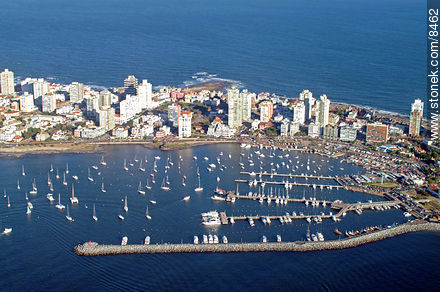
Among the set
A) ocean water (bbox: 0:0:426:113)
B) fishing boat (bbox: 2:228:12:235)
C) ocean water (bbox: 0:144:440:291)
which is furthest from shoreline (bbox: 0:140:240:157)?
ocean water (bbox: 0:0:426:113)

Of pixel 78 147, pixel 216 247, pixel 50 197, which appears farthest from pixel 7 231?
pixel 78 147

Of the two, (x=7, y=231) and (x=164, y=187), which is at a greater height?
(x=164, y=187)

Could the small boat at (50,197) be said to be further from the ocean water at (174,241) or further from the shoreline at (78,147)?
the shoreline at (78,147)

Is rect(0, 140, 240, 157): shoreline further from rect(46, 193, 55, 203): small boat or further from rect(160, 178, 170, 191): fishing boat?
rect(46, 193, 55, 203): small boat

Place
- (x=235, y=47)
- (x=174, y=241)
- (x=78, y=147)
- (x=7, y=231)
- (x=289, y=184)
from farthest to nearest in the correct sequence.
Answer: (x=235, y=47), (x=78, y=147), (x=289, y=184), (x=7, y=231), (x=174, y=241)

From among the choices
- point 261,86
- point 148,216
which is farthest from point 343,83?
point 148,216

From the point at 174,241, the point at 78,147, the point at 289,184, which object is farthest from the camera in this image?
the point at 78,147

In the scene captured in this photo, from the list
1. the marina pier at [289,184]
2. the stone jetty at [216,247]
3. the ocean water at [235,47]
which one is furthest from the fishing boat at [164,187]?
the ocean water at [235,47]

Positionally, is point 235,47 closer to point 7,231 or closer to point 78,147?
point 78,147
